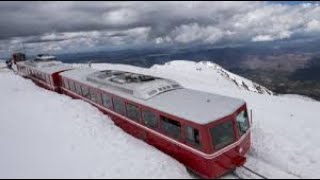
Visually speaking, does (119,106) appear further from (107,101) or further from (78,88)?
(78,88)

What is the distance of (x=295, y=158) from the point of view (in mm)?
13773

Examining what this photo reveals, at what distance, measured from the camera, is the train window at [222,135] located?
1146 centimetres

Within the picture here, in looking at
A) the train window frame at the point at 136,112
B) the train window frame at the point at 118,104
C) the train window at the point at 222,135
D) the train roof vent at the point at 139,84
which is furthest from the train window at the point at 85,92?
the train window at the point at 222,135

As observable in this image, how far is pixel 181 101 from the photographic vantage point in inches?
533

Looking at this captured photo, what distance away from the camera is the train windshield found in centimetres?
1265

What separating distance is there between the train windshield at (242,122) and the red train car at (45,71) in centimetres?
1925

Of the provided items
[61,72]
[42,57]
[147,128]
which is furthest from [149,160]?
[42,57]

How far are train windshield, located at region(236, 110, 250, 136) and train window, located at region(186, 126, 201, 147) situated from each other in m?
1.99

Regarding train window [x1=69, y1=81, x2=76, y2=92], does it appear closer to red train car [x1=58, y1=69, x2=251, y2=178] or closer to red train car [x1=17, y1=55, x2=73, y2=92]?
red train car [x1=17, y1=55, x2=73, y2=92]

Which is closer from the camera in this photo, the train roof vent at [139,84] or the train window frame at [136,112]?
the train window frame at [136,112]

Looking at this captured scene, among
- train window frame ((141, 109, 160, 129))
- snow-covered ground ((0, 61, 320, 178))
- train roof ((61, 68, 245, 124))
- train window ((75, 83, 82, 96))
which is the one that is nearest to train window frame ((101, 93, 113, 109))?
train roof ((61, 68, 245, 124))

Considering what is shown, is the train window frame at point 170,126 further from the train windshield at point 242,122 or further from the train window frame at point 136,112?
the train windshield at point 242,122

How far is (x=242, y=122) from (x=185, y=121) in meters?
2.66

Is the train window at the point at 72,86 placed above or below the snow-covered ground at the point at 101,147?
above
